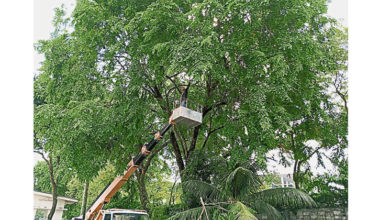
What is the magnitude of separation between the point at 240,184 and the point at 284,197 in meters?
1.11

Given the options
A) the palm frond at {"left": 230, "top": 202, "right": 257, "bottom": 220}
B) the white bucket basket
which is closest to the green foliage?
the palm frond at {"left": 230, "top": 202, "right": 257, "bottom": 220}

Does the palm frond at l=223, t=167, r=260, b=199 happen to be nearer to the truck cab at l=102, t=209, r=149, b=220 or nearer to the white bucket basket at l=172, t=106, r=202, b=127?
the white bucket basket at l=172, t=106, r=202, b=127

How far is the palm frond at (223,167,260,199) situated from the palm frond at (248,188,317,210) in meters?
0.22

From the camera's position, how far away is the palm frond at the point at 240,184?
703 cm

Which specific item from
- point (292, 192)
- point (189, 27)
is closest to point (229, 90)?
point (189, 27)

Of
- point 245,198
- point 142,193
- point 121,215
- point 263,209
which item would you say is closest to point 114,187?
point 121,215

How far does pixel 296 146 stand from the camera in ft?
38.1

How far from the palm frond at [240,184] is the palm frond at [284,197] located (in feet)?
0.73

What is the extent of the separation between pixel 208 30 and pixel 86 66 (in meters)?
4.41

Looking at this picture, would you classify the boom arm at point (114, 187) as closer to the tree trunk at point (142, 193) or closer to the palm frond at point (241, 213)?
the tree trunk at point (142, 193)

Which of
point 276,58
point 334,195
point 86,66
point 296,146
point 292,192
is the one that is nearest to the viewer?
point 292,192

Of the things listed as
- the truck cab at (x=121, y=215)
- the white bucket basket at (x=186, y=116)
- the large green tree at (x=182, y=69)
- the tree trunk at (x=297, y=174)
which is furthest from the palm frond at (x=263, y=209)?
the tree trunk at (x=297, y=174)

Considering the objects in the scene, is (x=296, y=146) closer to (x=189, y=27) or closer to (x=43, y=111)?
(x=189, y=27)

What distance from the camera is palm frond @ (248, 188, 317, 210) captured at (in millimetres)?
7160
